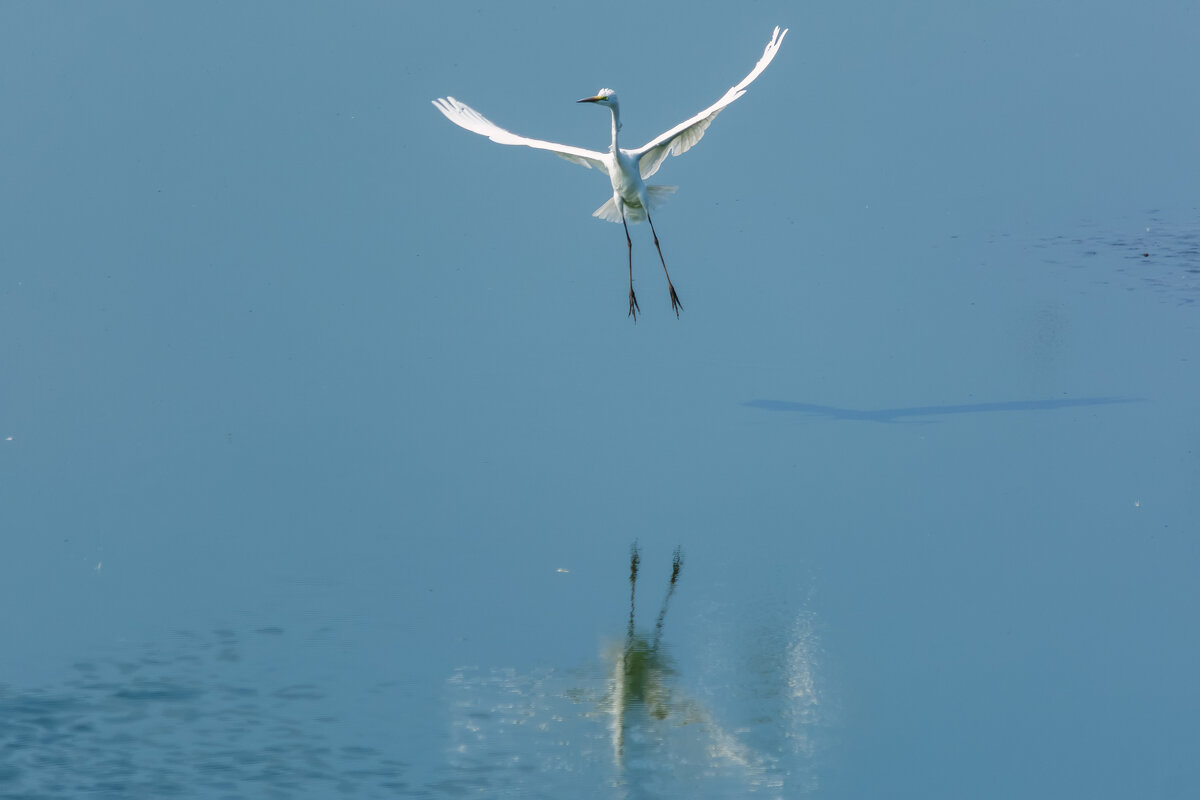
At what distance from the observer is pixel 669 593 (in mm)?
4652

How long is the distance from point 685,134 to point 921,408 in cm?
185

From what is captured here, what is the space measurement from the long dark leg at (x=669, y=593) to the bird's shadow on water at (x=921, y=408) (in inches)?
62.0

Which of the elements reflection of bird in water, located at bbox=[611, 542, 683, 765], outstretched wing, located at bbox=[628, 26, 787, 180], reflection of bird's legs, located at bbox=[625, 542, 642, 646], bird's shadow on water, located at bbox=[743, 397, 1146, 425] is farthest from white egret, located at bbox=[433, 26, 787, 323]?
reflection of bird in water, located at bbox=[611, 542, 683, 765]

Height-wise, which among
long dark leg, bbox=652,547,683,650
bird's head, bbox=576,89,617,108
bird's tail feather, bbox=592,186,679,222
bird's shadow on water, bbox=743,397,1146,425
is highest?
bird's head, bbox=576,89,617,108

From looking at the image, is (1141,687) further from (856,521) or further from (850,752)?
(856,521)

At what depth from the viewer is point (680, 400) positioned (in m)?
6.43

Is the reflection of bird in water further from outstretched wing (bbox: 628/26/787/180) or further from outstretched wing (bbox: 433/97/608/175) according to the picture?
outstretched wing (bbox: 433/97/608/175)

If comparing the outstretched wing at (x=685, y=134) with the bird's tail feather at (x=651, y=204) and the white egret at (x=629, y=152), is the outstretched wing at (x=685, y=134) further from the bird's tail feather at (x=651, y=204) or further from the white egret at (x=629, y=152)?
the bird's tail feather at (x=651, y=204)

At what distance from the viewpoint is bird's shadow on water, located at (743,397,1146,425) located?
20.4 feet

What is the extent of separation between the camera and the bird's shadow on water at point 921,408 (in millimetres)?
6211

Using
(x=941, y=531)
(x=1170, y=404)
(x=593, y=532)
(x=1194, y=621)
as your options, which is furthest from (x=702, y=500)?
(x=1170, y=404)

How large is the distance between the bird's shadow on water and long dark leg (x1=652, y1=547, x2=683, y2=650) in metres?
1.58

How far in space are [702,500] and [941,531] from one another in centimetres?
96

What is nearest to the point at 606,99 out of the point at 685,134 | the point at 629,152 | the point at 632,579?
the point at 629,152
